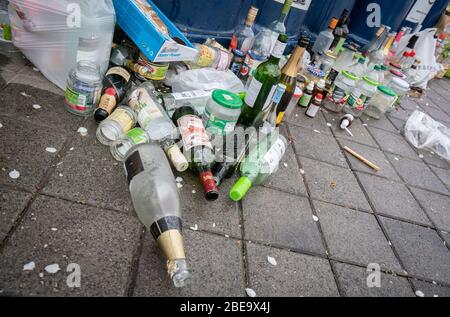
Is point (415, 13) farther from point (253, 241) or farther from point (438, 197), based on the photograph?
point (253, 241)

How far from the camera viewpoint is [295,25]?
3467 millimetres

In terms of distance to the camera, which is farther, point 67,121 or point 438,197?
point 438,197

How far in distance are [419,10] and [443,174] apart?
3358mm

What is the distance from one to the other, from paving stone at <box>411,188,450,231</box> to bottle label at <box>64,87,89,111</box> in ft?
7.79

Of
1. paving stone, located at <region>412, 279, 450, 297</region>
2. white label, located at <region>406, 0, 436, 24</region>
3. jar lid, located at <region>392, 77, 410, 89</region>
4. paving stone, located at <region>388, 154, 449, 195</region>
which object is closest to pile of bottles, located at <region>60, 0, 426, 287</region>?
paving stone, located at <region>412, 279, 450, 297</region>

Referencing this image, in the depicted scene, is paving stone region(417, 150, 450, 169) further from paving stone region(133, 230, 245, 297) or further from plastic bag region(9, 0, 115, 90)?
plastic bag region(9, 0, 115, 90)

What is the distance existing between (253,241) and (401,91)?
3100mm

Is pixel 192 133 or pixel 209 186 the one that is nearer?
pixel 209 186

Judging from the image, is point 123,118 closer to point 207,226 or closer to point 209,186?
point 209,186

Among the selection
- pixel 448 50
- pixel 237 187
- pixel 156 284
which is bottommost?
pixel 156 284

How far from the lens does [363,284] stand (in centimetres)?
142

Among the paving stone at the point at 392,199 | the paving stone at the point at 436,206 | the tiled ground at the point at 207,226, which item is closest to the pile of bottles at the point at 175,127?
the tiled ground at the point at 207,226

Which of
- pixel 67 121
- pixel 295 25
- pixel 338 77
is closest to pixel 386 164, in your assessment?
pixel 338 77

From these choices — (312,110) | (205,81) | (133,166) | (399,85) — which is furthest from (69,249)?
(399,85)
